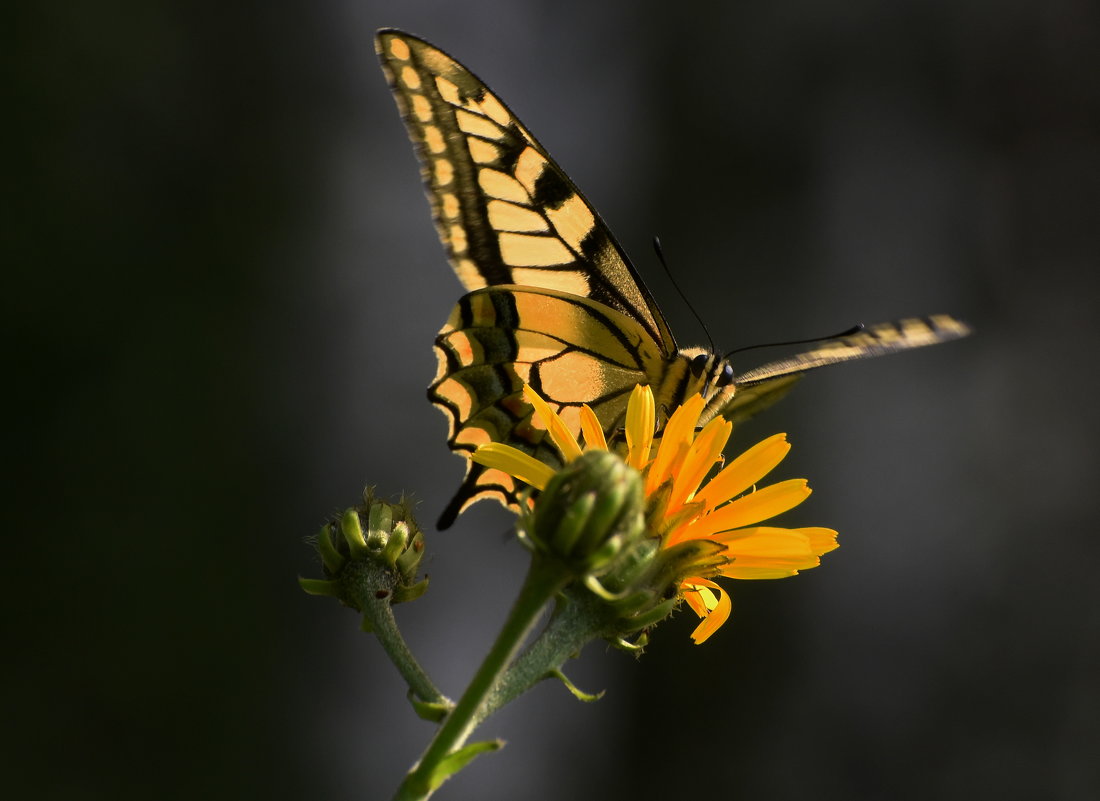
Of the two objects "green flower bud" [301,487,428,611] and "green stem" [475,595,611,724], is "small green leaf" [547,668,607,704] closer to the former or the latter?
"green stem" [475,595,611,724]

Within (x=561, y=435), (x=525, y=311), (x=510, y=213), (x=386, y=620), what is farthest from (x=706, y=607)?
(x=510, y=213)

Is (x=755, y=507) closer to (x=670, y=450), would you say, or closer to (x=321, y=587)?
(x=670, y=450)

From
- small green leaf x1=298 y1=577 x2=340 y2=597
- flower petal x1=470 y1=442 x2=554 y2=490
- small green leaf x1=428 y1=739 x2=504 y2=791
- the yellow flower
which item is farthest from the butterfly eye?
small green leaf x1=428 y1=739 x2=504 y2=791

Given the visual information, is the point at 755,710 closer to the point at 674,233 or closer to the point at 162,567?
the point at 674,233

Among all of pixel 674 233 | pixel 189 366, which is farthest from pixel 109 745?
pixel 674 233

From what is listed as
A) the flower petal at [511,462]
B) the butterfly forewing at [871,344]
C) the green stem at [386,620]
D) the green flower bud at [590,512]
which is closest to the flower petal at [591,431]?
the flower petal at [511,462]
